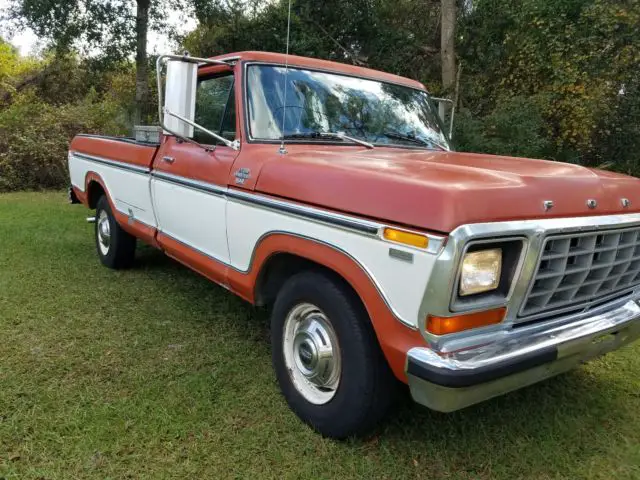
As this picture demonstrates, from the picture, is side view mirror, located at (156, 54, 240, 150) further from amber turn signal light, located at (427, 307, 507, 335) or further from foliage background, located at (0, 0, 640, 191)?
foliage background, located at (0, 0, 640, 191)

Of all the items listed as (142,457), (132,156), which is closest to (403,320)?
(142,457)

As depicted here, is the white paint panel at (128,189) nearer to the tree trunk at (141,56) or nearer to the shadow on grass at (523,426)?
the shadow on grass at (523,426)

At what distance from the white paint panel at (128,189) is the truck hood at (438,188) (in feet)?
5.87

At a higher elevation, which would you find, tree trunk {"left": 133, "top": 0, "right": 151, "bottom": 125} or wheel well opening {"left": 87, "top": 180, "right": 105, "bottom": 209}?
tree trunk {"left": 133, "top": 0, "right": 151, "bottom": 125}

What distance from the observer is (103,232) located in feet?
17.8

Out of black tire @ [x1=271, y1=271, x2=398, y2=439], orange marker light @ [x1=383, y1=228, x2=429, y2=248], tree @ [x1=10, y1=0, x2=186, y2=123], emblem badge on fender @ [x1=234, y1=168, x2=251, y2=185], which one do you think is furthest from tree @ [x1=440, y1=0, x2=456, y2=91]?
orange marker light @ [x1=383, y1=228, x2=429, y2=248]

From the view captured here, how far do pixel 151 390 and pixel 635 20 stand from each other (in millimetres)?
10129

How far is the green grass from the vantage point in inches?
95.7

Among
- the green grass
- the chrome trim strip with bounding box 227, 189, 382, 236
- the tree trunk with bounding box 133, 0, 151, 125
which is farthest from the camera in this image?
the tree trunk with bounding box 133, 0, 151, 125

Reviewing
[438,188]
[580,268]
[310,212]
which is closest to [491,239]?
[438,188]

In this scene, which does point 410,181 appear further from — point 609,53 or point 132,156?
point 609,53

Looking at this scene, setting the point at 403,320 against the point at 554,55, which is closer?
the point at 403,320

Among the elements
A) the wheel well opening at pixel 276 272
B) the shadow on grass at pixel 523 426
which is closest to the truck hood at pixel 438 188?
the wheel well opening at pixel 276 272

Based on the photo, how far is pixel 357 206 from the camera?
7.30 ft
